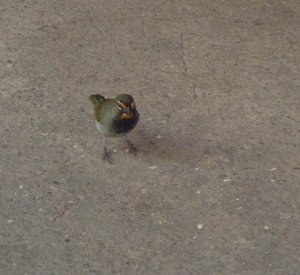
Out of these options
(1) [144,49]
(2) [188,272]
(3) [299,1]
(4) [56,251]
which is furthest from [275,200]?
(3) [299,1]

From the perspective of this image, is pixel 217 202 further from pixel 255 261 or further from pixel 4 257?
pixel 4 257

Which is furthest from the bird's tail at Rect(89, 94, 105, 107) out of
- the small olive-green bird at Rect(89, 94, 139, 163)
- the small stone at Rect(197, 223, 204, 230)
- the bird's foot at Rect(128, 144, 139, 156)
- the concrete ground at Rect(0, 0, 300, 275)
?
the small stone at Rect(197, 223, 204, 230)

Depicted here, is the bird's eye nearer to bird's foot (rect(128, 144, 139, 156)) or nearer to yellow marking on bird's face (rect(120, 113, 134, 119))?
yellow marking on bird's face (rect(120, 113, 134, 119))

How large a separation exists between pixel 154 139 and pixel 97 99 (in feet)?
1.60

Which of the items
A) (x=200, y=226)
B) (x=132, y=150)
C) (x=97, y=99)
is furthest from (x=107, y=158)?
(x=200, y=226)

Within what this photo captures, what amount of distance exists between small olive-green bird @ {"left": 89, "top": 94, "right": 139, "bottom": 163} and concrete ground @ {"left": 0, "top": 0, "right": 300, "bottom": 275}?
210 millimetres

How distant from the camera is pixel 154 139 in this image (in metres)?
6.61

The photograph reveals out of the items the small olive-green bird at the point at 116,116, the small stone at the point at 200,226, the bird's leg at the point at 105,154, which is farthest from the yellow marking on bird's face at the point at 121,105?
the small stone at the point at 200,226

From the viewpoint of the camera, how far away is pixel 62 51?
770cm

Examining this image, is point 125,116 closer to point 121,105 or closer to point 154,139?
point 121,105

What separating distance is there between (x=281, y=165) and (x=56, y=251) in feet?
5.51

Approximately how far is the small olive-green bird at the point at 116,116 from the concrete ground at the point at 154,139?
21 centimetres

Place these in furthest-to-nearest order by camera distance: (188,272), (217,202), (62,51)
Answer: (62,51) < (217,202) < (188,272)

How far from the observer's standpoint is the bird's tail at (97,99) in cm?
647
